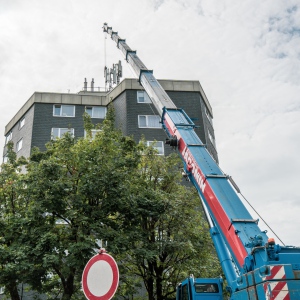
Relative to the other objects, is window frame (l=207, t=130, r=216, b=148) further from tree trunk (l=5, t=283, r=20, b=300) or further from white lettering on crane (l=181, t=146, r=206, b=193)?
tree trunk (l=5, t=283, r=20, b=300)

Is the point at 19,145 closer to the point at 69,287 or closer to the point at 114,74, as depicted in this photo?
the point at 114,74

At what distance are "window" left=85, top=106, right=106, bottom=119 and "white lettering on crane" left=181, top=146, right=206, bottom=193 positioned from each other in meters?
22.7

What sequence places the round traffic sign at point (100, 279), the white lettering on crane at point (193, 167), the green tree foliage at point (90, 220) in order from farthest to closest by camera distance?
the green tree foliage at point (90, 220) → the white lettering on crane at point (193, 167) → the round traffic sign at point (100, 279)

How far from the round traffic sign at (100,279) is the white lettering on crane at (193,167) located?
4896 mm

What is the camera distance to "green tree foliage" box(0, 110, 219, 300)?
13.2 m

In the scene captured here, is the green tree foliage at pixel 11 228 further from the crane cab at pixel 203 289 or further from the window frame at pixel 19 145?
the window frame at pixel 19 145

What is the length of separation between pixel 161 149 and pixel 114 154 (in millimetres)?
14844

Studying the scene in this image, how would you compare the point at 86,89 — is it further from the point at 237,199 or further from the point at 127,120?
the point at 237,199

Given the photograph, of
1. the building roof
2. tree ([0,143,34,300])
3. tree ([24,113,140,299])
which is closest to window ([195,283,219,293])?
tree ([24,113,140,299])

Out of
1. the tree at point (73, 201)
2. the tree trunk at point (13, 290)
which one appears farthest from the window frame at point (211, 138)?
the tree trunk at point (13, 290)

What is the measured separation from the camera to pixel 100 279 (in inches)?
213

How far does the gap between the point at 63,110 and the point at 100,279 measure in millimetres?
29314

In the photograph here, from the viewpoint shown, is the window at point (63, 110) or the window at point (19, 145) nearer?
the window at point (63, 110)

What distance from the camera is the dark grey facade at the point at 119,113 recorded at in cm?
3127
